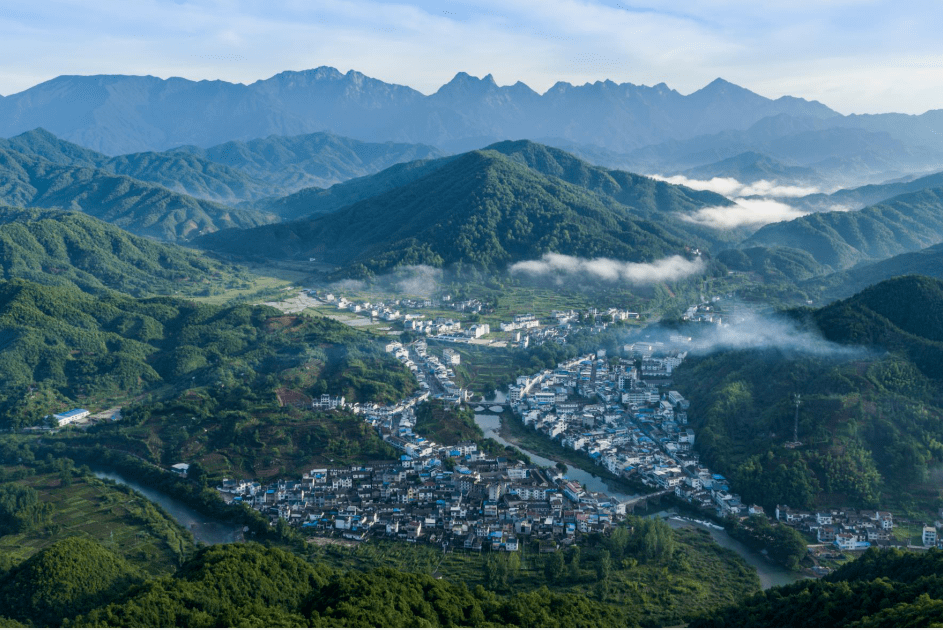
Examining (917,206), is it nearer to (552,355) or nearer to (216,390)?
(552,355)

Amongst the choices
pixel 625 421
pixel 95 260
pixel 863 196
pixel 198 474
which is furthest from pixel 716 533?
pixel 863 196

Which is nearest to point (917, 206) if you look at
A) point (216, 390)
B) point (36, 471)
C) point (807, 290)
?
point (807, 290)

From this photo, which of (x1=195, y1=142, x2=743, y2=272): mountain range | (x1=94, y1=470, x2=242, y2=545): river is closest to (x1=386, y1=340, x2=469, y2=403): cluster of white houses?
(x1=94, y1=470, x2=242, y2=545): river

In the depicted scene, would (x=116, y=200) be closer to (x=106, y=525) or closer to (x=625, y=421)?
(x=106, y=525)

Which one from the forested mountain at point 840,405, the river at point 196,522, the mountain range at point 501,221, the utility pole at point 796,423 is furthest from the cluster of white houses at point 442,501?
the mountain range at point 501,221

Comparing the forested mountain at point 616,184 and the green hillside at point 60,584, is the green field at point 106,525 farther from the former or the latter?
the forested mountain at point 616,184
